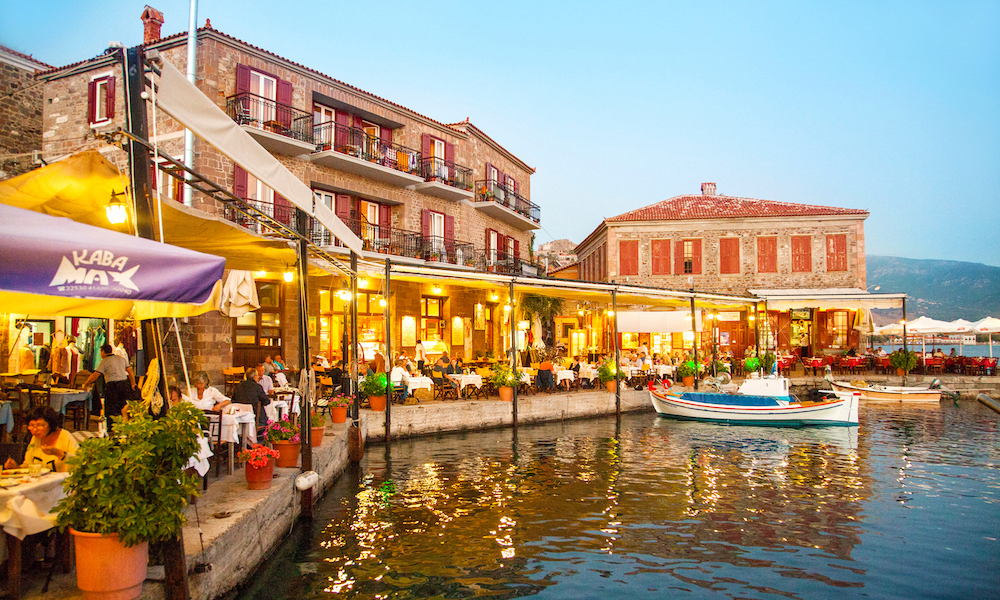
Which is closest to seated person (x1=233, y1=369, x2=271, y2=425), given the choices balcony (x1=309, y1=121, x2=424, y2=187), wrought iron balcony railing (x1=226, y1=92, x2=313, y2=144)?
wrought iron balcony railing (x1=226, y1=92, x2=313, y2=144)

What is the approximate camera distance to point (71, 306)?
5.52 m

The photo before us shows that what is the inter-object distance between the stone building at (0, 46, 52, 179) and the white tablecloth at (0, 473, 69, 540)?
59.2 feet

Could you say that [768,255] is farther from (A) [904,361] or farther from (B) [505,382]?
(B) [505,382]

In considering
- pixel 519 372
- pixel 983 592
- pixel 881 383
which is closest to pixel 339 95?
pixel 519 372

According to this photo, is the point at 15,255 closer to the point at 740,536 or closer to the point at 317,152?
the point at 740,536

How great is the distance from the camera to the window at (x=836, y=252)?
3044 centimetres

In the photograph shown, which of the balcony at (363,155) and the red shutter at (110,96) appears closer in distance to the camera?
the red shutter at (110,96)

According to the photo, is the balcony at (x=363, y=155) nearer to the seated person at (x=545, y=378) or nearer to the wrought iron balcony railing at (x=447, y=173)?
the wrought iron balcony railing at (x=447, y=173)

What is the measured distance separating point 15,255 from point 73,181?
2678 mm

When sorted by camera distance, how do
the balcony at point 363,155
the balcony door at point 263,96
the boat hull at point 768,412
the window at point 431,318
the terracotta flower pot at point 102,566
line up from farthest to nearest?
1. the window at point 431,318
2. the balcony at point 363,155
3. the balcony door at point 263,96
4. the boat hull at point 768,412
5. the terracotta flower pot at point 102,566

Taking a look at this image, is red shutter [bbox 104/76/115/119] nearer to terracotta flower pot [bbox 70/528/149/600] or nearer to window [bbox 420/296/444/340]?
window [bbox 420/296/444/340]

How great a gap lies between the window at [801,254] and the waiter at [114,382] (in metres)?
29.3

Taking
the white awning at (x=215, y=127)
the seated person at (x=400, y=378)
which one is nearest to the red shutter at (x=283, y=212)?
the seated person at (x=400, y=378)

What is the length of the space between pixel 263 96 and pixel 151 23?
14.0 ft
